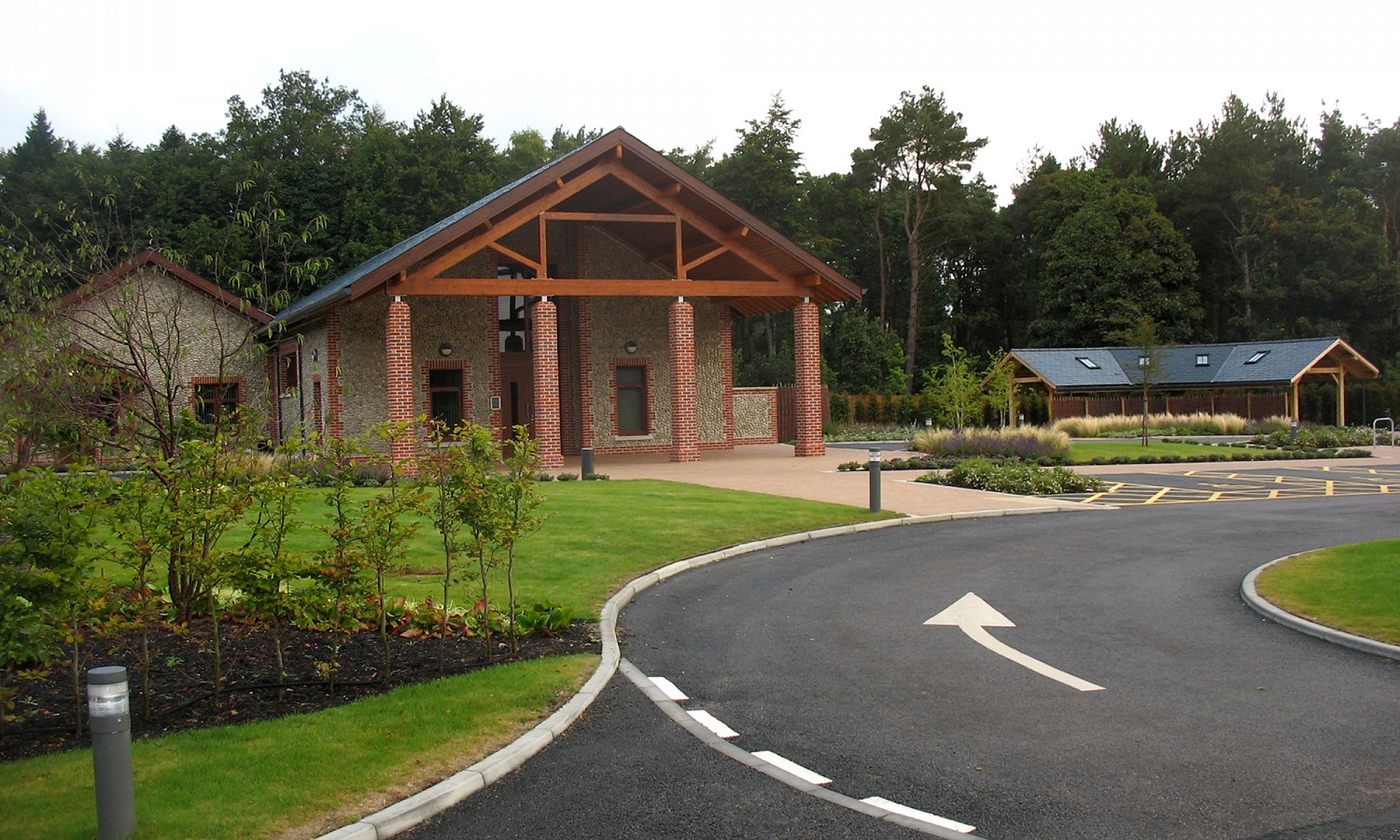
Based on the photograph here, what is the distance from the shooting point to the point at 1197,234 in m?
67.6

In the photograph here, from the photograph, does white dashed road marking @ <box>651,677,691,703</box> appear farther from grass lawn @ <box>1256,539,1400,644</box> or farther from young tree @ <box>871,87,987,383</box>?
young tree @ <box>871,87,987,383</box>

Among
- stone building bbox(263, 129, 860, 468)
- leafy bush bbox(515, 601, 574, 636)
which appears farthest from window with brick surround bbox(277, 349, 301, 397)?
leafy bush bbox(515, 601, 574, 636)

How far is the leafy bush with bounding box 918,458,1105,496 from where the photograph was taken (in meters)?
21.4

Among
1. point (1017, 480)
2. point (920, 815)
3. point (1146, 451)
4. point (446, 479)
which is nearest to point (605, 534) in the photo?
point (446, 479)

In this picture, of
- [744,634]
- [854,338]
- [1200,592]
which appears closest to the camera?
[744,634]

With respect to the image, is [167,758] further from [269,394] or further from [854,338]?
[854,338]

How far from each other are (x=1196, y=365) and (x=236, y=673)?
50392 mm

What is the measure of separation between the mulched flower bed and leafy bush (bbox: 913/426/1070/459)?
20458mm

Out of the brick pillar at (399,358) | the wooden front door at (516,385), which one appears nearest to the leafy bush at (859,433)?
the wooden front door at (516,385)

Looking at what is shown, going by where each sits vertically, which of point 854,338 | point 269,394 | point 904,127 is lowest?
point 269,394

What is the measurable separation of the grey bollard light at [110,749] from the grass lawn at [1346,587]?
8.94 meters

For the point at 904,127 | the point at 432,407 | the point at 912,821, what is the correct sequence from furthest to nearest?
the point at 904,127 → the point at 432,407 → the point at 912,821

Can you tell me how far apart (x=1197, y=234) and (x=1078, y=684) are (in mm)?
67483

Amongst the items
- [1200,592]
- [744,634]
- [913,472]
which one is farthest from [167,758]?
[913,472]
